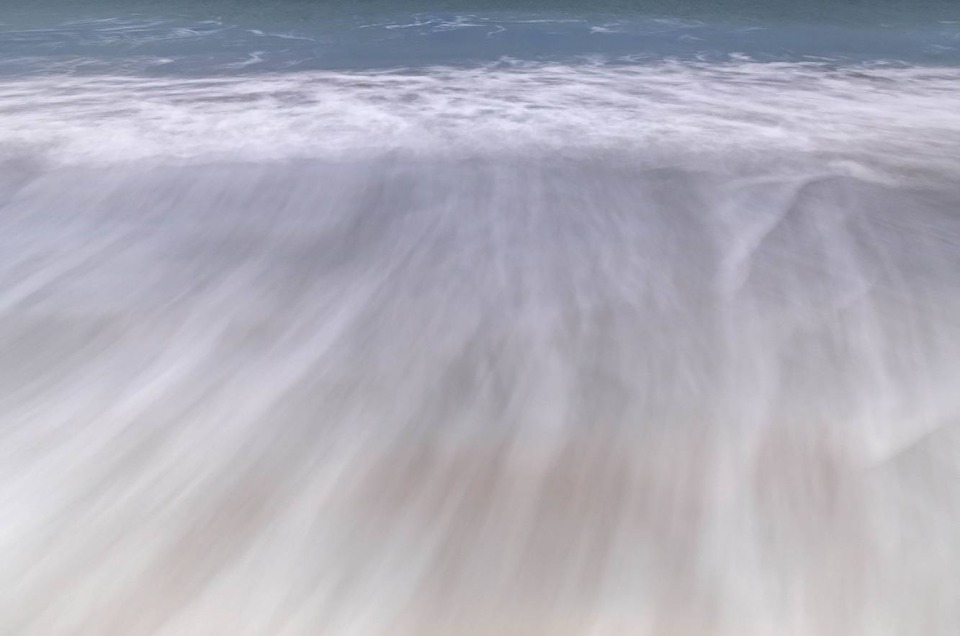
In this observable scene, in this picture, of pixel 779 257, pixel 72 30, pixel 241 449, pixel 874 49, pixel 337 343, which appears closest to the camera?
pixel 241 449

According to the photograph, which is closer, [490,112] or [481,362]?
[481,362]

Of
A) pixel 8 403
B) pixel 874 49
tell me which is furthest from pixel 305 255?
pixel 874 49

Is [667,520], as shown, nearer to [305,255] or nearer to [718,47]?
[305,255]

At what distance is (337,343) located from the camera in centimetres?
148

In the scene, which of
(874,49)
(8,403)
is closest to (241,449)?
(8,403)

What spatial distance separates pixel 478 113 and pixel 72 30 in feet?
8.26

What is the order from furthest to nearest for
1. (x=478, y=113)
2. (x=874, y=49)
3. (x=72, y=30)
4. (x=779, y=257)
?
(x=72, y=30), (x=874, y=49), (x=478, y=113), (x=779, y=257)

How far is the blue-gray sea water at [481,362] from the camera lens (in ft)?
3.26

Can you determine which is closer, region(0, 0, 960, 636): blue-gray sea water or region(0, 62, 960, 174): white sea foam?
region(0, 0, 960, 636): blue-gray sea water

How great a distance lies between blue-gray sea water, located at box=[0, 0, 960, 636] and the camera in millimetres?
994

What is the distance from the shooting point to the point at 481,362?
4.68ft

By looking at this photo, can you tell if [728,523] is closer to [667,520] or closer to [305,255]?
[667,520]

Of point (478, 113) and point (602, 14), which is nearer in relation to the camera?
point (478, 113)

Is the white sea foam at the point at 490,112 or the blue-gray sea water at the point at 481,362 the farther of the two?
the white sea foam at the point at 490,112
